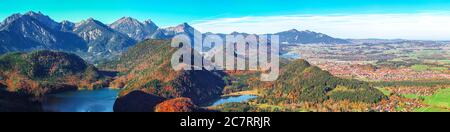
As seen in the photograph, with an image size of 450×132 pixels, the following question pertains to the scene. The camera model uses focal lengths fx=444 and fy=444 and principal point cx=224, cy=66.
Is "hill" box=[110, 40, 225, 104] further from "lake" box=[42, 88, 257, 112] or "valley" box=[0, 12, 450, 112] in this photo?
"lake" box=[42, 88, 257, 112]

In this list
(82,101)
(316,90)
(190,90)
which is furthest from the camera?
(190,90)

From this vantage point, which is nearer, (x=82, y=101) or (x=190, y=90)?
(x=82, y=101)

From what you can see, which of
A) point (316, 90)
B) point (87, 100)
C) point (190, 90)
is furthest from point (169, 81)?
point (316, 90)

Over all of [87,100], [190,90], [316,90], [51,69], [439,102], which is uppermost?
[51,69]

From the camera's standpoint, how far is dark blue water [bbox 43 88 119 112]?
252ft

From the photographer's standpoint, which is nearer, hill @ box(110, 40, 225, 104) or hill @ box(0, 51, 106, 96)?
hill @ box(110, 40, 225, 104)

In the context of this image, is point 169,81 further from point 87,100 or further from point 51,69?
point 51,69

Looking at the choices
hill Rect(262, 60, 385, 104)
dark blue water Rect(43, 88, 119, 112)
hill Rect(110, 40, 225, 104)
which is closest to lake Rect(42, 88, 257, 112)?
dark blue water Rect(43, 88, 119, 112)

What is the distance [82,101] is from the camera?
91.4m

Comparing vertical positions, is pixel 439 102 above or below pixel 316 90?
below

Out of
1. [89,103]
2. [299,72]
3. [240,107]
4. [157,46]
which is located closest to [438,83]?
[299,72]

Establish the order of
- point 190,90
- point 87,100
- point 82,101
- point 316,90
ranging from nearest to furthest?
point 82,101
point 87,100
point 316,90
point 190,90

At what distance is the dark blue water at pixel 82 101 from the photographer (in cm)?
7682

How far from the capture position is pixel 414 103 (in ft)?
277
